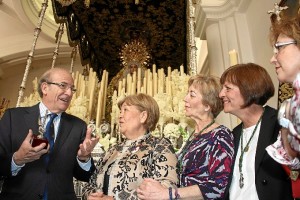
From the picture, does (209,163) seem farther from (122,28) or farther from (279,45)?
(122,28)

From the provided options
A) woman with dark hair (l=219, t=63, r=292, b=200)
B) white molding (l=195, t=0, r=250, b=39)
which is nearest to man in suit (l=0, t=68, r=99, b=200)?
woman with dark hair (l=219, t=63, r=292, b=200)

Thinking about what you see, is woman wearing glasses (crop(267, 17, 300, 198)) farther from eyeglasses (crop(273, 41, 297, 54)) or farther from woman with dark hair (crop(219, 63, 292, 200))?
woman with dark hair (crop(219, 63, 292, 200))

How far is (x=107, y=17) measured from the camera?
6.39 m

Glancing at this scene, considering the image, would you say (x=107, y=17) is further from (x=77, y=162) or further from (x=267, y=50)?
(x=77, y=162)

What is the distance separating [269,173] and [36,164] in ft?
4.69

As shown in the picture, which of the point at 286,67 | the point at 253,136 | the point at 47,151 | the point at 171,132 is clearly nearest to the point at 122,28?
the point at 171,132

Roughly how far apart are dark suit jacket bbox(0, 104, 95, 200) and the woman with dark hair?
1.04 meters

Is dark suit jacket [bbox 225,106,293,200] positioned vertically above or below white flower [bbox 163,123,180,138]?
below

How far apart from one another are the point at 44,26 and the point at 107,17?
5.08 m

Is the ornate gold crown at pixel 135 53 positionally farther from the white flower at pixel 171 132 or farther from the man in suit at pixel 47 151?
the man in suit at pixel 47 151

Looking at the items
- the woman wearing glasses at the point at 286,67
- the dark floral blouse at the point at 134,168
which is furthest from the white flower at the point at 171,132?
the woman wearing glasses at the point at 286,67

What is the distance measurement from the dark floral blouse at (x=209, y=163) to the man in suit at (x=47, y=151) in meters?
0.60

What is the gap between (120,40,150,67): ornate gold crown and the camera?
23.2 feet

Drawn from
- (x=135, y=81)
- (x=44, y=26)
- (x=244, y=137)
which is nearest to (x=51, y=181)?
(x=244, y=137)
